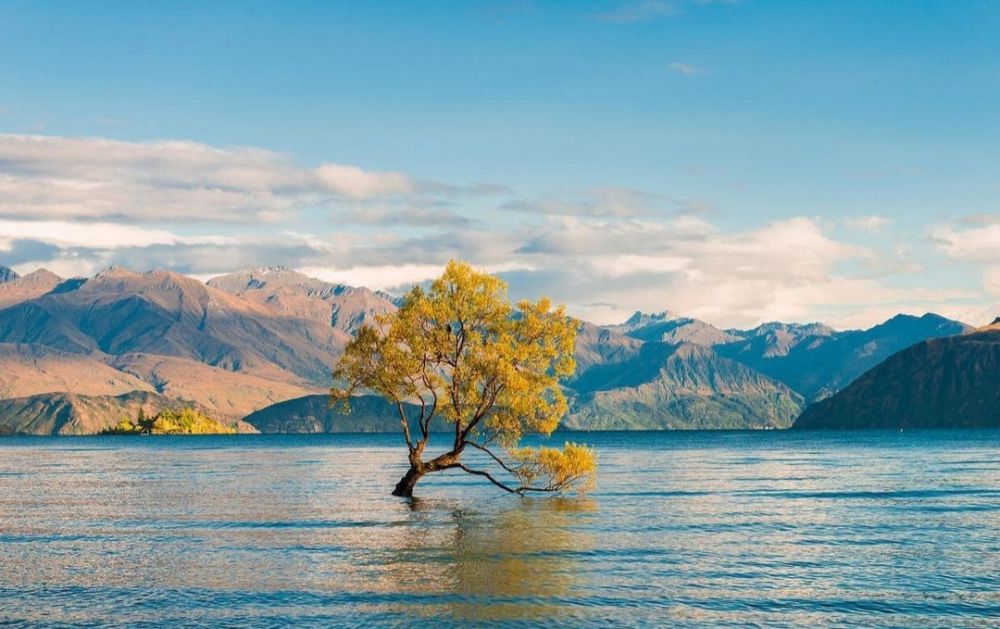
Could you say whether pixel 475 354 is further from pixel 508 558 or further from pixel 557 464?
pixel 508 558

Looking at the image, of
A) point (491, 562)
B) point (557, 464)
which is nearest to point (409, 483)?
point (557, 464)

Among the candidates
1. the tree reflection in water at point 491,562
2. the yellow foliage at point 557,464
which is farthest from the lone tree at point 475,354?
the tree reflection in water at point 491,562

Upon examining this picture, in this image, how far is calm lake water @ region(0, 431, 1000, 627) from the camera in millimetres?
44125

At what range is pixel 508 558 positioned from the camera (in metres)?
58.4

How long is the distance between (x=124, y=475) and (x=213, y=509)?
69963 millimetres

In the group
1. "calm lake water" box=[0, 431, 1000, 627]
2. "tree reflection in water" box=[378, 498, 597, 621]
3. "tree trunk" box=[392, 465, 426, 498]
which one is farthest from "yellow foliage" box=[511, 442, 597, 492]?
"tree trunk" box=[392, 465, 426, 498]

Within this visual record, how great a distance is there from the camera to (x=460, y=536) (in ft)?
225

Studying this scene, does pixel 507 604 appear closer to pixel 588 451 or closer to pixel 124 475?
pixel 588 451

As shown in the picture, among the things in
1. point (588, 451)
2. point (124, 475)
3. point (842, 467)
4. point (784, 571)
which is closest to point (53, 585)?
point (784, 571)

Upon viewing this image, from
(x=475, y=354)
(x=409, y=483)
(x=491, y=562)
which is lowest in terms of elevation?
(x=491, y=562)

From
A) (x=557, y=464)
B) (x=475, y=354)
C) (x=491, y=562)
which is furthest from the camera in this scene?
(x=557, y=464)

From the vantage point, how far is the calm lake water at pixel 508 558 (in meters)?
44.1

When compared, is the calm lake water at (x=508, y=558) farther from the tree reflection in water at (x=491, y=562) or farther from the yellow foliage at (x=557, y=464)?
the yellow foliage at (x=557, y=464)

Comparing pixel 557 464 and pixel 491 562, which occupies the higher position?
pixel 557 464
